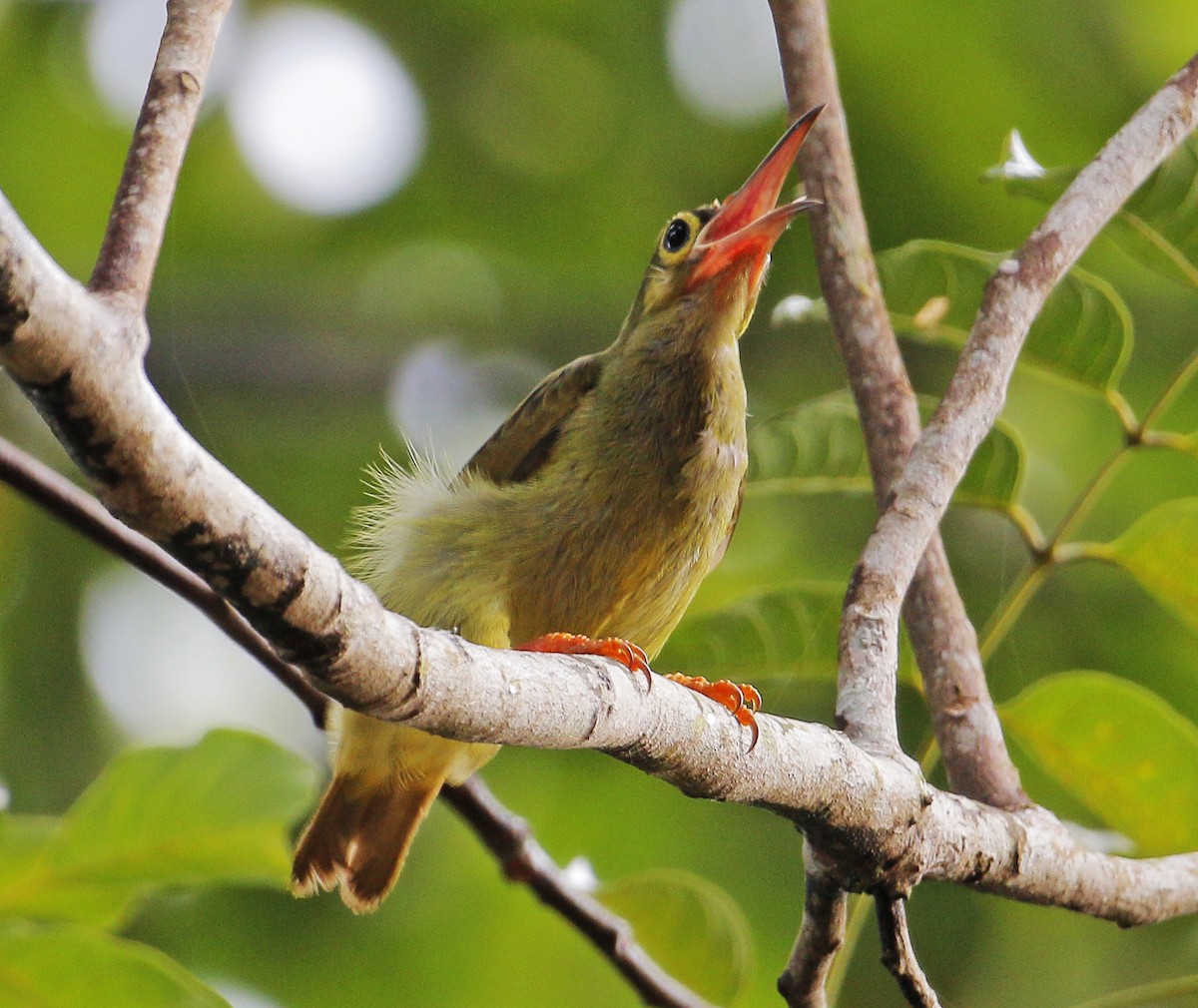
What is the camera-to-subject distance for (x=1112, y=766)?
275 centimetres

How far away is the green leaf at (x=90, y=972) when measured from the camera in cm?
231

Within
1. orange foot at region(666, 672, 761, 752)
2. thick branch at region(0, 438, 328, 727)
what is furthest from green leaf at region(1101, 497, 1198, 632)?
thick branch at region(0, 438, 328, 727)

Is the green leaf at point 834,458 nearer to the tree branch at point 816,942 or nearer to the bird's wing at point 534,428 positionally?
the bird's wing at point 534,428

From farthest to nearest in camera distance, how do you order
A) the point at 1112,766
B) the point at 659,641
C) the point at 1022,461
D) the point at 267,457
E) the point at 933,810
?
the point at 267,457
the point at 659,641
the point at 1022,461
the point at 1112,766
the point at 933,810

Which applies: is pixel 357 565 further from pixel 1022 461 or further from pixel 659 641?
pixel 1022 461

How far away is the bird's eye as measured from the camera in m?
3.43

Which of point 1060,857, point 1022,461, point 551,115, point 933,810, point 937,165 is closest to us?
point 933,810

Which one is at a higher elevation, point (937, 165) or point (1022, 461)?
point (937, 165)

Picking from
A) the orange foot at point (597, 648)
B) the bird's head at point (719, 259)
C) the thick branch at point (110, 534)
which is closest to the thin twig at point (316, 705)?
the thick branch at point (110, 534)

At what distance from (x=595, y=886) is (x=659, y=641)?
60 cm

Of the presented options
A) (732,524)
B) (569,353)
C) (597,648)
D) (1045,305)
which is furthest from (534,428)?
(569,353)

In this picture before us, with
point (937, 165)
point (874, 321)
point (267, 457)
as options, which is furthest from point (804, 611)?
point (267, 457)

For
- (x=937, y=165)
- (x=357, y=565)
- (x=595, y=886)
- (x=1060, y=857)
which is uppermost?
(x=937, y=165)

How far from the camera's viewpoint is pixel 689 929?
3152 mm
